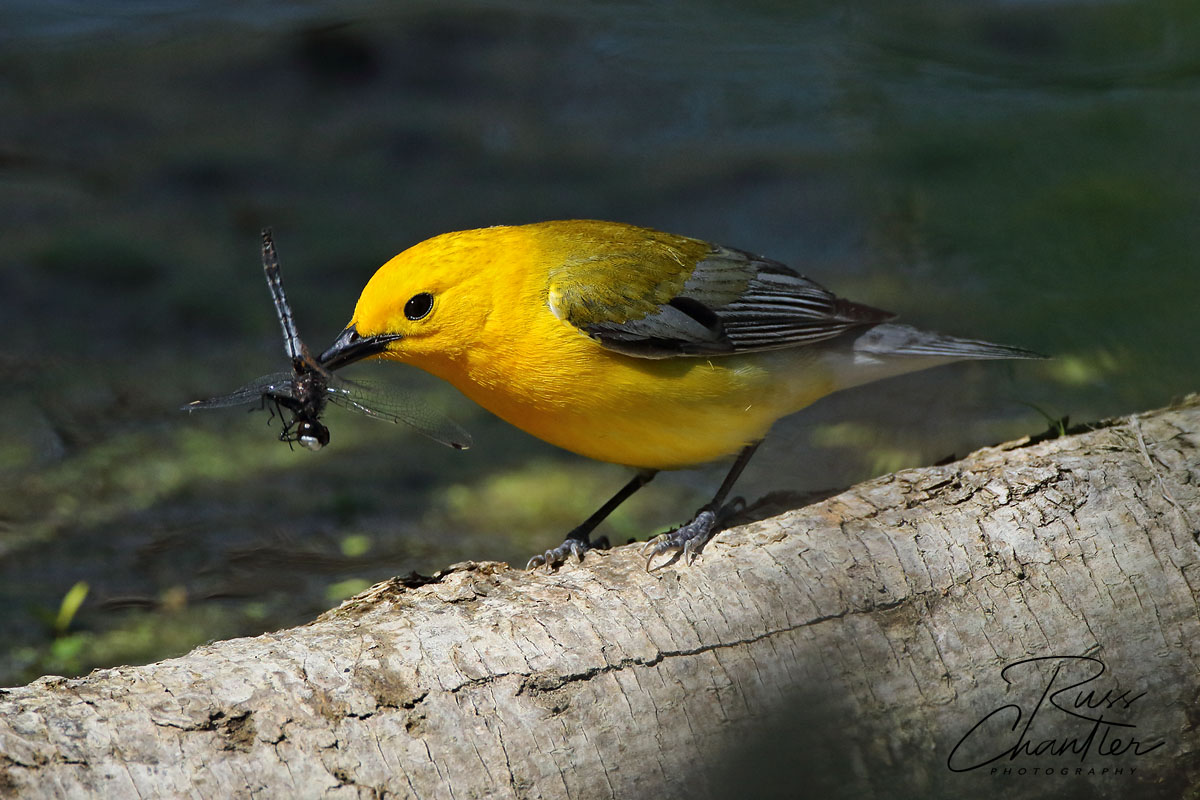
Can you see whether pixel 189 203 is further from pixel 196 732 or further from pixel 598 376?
pixel 196 732

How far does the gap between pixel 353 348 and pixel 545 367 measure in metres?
0.70

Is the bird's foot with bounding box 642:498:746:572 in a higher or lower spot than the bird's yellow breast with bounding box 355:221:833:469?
lower

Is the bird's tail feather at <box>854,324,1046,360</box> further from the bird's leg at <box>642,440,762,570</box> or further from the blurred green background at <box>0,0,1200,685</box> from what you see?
the blurred green background at <box>0,0,1200,685</box>

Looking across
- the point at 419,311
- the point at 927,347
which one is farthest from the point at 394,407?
the point at 927,347

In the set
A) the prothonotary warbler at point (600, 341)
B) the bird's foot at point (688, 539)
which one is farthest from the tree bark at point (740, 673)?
the prothonotary warbler at point (600, 341)

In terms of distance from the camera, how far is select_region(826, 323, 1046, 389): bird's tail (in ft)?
14.9

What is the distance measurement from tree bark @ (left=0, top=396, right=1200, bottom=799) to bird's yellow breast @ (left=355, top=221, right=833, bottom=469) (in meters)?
0.57

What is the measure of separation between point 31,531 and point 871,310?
16.0ft

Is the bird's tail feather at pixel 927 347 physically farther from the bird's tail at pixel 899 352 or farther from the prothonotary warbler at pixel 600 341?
the prothonotary warbler at pixel 600 341

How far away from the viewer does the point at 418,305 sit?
3945 mm

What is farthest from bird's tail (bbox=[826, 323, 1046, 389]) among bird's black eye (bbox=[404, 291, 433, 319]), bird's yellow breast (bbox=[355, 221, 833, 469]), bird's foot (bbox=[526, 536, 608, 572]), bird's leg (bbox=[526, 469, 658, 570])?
bird's black eye (bbox=[404, 291, 433, 319])

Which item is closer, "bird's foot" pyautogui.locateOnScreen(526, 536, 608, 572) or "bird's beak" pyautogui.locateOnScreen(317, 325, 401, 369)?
"bird's beak" pyautogui.locateOnScreen(317, 325, 401, 369)

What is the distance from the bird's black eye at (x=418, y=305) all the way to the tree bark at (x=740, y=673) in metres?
0.98

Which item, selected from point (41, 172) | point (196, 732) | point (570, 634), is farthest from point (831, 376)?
point (41, 172)
